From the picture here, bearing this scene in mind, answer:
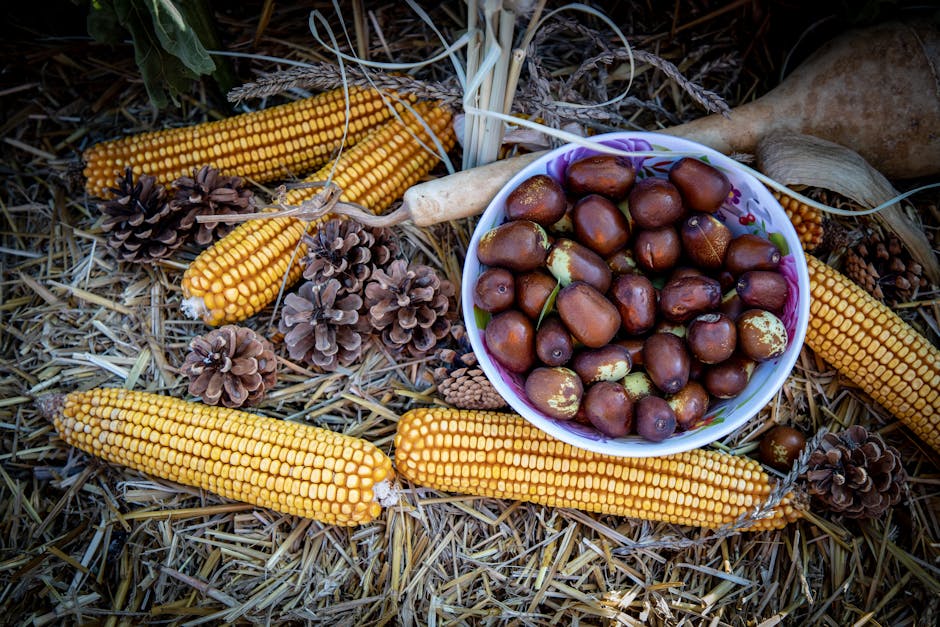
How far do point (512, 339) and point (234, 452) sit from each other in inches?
40.3

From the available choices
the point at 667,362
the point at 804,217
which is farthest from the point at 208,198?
the point at 804,217

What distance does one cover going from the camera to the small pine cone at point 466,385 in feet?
7.32

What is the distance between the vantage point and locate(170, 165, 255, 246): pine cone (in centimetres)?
235

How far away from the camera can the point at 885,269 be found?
242cm

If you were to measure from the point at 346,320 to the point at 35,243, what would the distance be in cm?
146

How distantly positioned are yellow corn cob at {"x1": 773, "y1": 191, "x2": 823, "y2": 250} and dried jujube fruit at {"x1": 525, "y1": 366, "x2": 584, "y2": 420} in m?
1.12

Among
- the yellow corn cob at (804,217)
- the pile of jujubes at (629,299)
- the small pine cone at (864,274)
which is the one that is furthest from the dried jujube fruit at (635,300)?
the small pine cone at (864,274)

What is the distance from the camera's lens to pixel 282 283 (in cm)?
234

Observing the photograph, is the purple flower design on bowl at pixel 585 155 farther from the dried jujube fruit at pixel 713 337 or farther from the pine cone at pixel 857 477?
the pine cone at pixel 857 477

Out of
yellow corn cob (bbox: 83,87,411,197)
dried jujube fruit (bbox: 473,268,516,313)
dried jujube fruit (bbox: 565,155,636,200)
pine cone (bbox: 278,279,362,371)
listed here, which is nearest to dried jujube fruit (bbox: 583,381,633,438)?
dried jujube fruit (bbox: 473,268,516,313)

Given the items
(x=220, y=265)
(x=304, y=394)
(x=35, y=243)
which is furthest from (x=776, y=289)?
(x=35, y=243)

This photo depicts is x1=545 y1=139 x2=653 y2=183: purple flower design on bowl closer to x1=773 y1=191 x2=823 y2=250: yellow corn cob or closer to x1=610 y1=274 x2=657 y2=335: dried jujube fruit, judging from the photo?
x1=610 y1=274 x2=657 y2=335: dried jujube fruit

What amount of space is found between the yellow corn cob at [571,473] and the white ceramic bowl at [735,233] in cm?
17

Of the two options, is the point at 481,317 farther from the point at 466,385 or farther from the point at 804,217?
the point at 804,217
